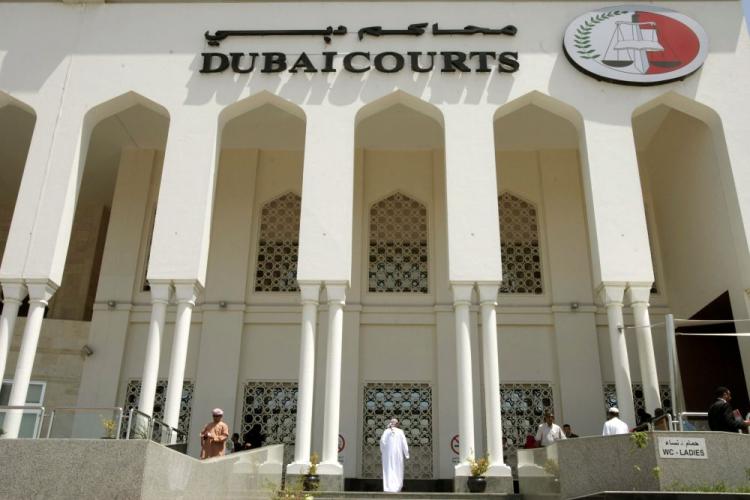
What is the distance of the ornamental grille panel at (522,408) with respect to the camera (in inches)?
481

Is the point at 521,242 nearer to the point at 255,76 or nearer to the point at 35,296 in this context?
the point at 255,76

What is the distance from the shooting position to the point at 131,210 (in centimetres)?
1391

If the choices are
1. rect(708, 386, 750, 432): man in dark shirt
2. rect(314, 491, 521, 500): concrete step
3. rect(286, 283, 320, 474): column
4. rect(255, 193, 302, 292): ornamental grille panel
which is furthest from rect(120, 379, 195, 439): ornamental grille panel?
rect(708, 386, 750, 432): man in dark shirt

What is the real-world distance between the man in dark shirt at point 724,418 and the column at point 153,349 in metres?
7.01

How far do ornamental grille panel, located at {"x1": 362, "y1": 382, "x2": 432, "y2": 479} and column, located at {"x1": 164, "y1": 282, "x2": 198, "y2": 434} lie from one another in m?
3.61

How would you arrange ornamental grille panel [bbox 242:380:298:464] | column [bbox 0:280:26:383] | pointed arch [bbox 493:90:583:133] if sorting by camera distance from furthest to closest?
1. ornamental grille panel [bbox 242:380:298:464]
2. pointed arch [bbox 493:90:583:133]
3. column [bbox 0:280:26:383]

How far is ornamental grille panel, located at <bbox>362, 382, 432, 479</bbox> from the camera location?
39.5ft

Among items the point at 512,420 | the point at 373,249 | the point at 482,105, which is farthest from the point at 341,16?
the point at 512,420

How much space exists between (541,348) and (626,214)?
3.39 m

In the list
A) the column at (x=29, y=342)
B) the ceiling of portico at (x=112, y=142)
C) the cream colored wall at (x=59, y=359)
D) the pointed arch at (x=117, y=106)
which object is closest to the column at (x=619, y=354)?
the pointed arch at (x=117, y=106)

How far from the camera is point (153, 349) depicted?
10008 mm

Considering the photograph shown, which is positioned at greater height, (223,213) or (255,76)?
(255,76)

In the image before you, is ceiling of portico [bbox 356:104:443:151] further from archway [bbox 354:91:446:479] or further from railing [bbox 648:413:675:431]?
railing [bbox 648:413:675:431]

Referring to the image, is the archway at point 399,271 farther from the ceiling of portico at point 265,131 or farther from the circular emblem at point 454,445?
the ceiling of portico at point 265,131
